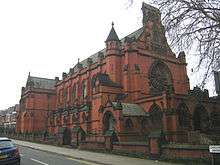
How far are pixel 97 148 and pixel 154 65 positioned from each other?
2084 centimetres

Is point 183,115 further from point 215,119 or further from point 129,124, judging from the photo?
point 129,124

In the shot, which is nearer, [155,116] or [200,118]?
[155,116]

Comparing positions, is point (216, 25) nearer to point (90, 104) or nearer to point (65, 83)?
point (90, 104)

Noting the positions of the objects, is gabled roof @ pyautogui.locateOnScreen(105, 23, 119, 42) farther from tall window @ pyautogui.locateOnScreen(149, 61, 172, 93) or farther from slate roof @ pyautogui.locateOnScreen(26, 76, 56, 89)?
slate roof @ pyautogui.locateOnScreen(26, 76, 56, 89)

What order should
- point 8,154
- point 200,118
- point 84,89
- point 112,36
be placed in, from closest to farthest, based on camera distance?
point 8,154, point 200,118, point 112,36, point 84,89

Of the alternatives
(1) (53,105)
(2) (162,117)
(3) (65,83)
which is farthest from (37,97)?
(2) (162,117)

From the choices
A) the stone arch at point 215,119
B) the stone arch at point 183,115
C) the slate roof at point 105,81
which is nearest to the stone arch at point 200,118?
the stone arch at point 215,119

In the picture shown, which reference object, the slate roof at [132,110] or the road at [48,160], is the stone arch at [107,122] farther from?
the road at [48,160]

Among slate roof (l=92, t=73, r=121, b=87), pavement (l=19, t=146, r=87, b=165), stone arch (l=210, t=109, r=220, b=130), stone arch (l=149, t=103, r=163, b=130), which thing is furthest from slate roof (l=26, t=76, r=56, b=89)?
pavement (l=19, t=146, r=87, b=165)

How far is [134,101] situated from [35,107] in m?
35.5

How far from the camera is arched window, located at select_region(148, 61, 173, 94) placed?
140 feet

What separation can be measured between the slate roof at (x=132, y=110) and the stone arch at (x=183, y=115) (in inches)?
181

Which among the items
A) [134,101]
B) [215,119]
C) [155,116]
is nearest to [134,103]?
[134,101]

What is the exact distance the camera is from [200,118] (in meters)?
35.6
